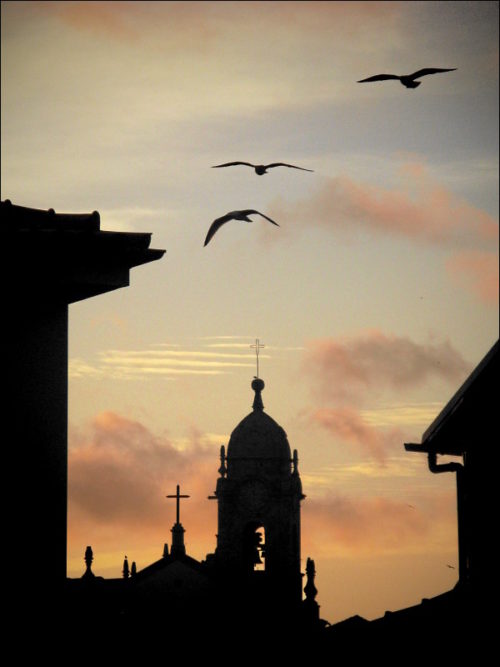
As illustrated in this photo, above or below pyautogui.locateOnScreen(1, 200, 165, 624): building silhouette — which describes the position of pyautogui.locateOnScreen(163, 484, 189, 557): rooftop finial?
above

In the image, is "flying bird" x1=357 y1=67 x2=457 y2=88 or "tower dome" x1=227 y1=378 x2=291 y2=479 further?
"tower dome" x1=227 y1=378 x2=291 y2=479

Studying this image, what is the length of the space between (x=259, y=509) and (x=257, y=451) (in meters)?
2.11

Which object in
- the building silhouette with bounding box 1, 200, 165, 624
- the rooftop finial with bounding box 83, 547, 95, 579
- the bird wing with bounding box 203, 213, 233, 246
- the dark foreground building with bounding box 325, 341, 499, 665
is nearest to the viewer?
the building silhouette with bounding box 1, 200, 165, 624

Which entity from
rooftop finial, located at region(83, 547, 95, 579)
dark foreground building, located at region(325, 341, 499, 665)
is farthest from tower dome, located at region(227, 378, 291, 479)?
dark foreground building, located at region(325, 341, 499, 665)

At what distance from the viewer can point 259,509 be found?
59.2 meters

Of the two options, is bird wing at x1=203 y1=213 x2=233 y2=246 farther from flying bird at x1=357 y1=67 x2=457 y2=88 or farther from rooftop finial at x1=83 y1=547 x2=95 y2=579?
rooftop finial at x1=83 y1=547 x2=95 y2=579

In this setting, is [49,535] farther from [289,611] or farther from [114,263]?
[289,611]

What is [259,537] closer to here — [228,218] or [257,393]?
[257,393]

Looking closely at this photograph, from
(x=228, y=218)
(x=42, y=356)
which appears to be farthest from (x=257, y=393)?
(x=42, y=356)

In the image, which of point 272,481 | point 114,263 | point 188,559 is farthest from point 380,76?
point 188,559

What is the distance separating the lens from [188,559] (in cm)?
6531

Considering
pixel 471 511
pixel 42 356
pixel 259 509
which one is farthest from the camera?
pixel 259 509

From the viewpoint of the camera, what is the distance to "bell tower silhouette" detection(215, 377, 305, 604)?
59125mm

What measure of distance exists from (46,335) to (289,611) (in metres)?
44.0
